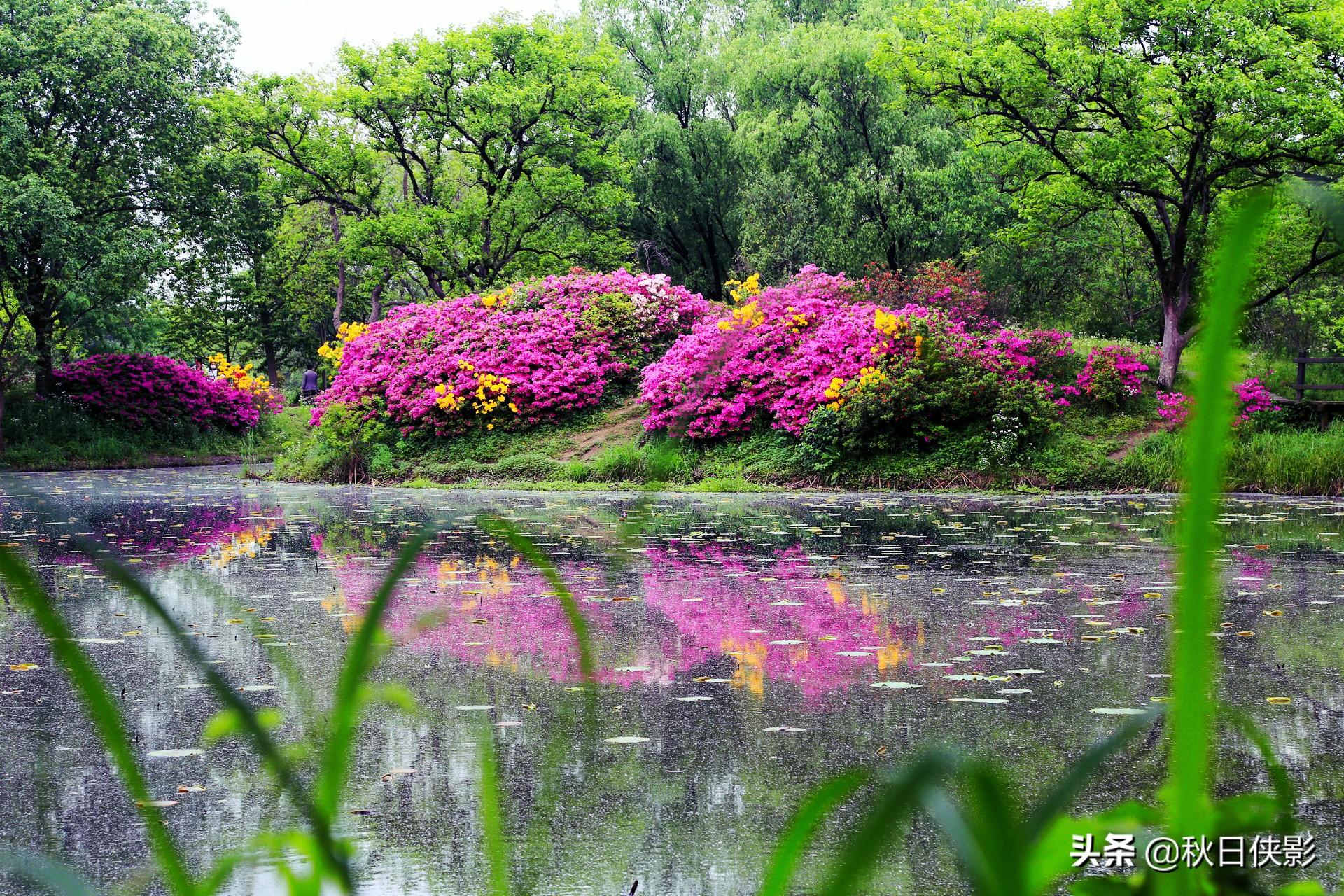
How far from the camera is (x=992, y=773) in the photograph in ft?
2.92

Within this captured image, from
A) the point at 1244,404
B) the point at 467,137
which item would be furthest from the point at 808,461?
the point at 467,137

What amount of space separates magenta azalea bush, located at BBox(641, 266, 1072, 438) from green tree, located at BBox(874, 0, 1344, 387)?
10.1 feet

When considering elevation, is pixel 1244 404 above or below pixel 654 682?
above

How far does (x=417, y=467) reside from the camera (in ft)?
64.8

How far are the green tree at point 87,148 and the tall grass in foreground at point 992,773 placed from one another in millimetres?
24544

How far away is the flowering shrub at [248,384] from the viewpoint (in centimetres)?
2902

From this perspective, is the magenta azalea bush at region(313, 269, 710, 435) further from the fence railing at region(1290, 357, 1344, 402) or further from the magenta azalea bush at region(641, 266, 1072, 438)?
the fence railing at region(1290, 357, 1344, 402)

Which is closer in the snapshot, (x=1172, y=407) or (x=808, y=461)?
(x=808, y=461)

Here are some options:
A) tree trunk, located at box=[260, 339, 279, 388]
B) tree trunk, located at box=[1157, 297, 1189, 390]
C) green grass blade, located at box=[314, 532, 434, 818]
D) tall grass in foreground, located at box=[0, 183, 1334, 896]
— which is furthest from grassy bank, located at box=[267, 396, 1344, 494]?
tree trunk, located at box=[260, 339, 279, 388]

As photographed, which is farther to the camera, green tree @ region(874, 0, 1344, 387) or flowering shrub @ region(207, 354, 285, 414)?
flowering shrub @ region(207, 354, 285, 414)

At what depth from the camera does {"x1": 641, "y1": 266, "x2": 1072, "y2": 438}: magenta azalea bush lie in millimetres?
16750

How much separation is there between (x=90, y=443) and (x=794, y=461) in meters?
15.9

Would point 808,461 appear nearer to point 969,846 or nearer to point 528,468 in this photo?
point 528,468

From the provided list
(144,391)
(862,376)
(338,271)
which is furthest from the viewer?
(338,271)
